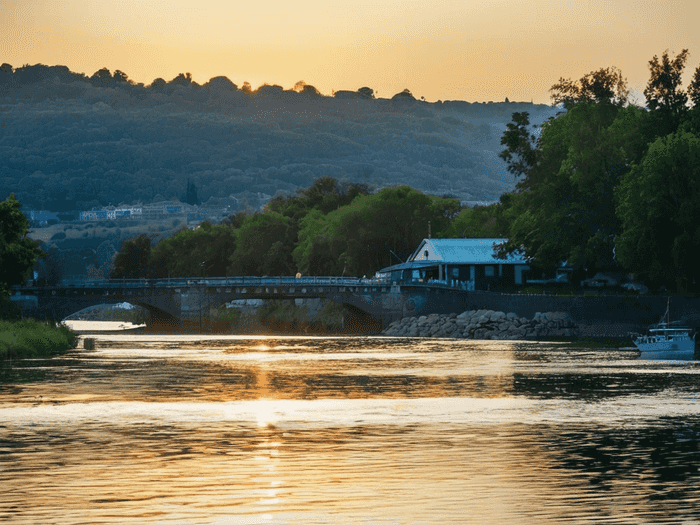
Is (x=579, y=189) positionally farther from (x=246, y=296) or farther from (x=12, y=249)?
(x=12, y=249)

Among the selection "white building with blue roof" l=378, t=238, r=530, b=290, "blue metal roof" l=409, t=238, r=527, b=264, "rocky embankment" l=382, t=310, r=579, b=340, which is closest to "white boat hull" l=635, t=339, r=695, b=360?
"rocky embankment" l=382, t=310, r=579, b=340

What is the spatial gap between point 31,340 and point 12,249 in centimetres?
1614

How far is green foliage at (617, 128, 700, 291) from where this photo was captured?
4552 inches

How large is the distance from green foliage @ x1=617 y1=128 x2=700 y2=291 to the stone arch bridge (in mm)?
34573

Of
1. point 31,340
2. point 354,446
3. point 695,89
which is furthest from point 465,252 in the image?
point 354,446

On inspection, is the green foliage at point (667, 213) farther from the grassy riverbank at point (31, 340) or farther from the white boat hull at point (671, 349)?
the grassy riverbank at point (31, 340)

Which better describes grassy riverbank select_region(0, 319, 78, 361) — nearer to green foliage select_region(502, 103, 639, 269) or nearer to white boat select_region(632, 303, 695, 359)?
white boat select_region(632, 303, 695, 359)

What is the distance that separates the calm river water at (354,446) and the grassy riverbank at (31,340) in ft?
43.3

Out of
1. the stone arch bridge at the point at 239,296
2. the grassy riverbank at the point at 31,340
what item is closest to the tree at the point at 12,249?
the grassy riverbank at the point at 31,340

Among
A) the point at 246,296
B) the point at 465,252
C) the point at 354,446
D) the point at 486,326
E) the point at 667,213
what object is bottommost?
the point at 354,446

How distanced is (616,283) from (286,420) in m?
97.0

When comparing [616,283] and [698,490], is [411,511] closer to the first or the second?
[698,490]

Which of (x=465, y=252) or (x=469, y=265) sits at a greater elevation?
(x=465, y=252)

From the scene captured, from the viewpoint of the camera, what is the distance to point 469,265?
16800cm
